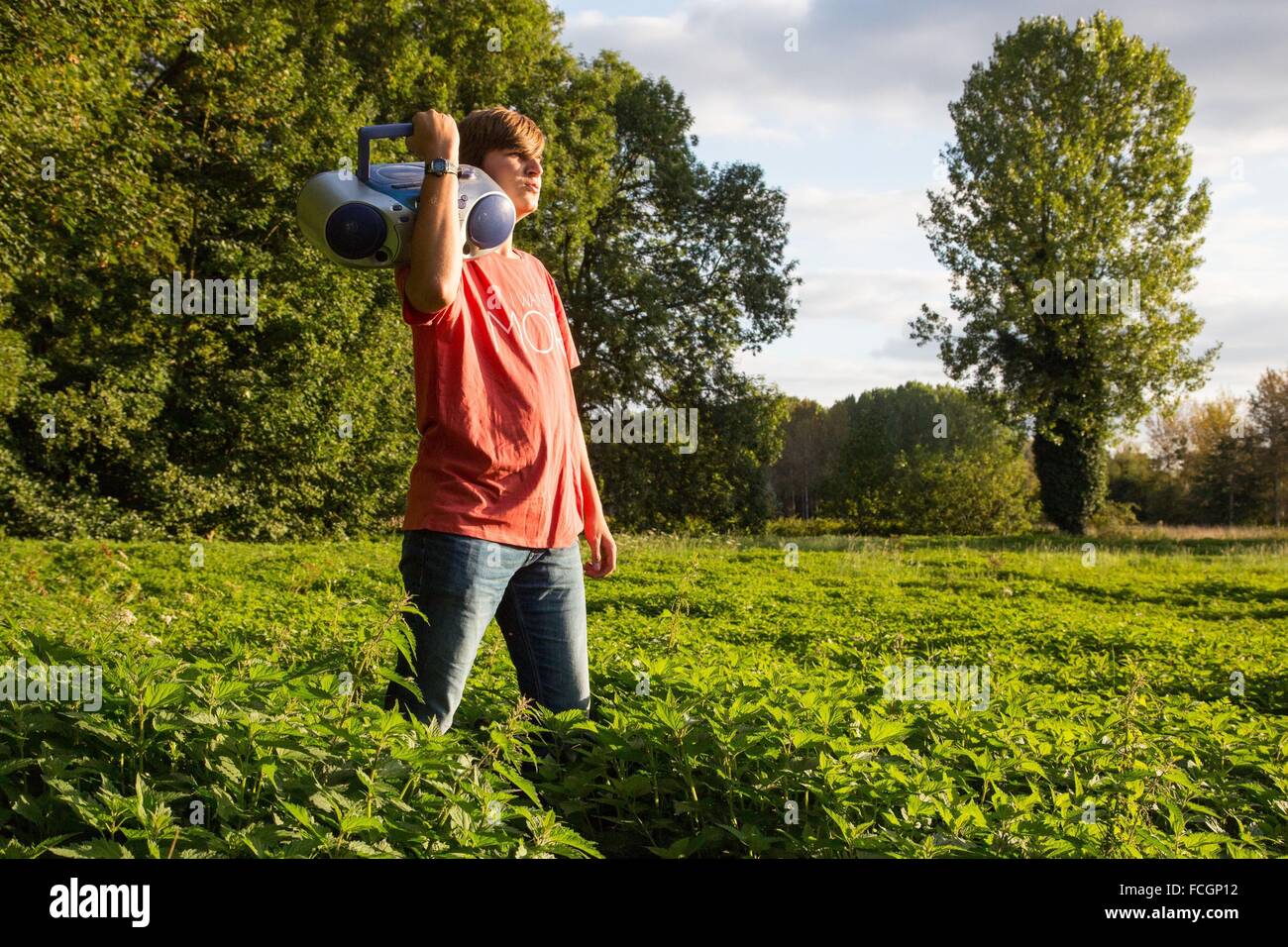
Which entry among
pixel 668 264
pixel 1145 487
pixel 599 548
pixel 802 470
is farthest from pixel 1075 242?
pixel 802 470

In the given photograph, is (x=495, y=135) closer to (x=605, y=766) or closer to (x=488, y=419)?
(x=488, y=419)

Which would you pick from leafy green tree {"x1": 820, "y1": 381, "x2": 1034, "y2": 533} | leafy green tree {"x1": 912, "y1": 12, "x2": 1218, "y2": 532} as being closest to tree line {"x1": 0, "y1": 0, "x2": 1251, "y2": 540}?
leafy green tree {"x1": 912, "y1": 12, "x2": 1218, "y2": 532}

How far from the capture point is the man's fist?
2.78 metres

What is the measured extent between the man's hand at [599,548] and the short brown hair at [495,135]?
4.18 feet

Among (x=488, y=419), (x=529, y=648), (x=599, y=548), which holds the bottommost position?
(x=529, y=648)

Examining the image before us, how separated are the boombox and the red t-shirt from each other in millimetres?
130

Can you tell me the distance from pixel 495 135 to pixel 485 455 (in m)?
1.08

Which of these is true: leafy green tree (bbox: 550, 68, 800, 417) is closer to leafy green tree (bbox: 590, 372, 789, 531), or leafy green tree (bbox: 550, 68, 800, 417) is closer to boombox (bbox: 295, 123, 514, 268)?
leafy green tree (bbox: 590, 372, 789, 531)

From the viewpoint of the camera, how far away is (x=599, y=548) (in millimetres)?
3562

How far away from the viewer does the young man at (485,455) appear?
2826 millimetres

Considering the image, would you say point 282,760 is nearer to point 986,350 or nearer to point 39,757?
point 39,757

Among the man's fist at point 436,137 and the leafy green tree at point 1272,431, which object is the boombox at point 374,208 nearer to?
the man's fist at point 436,137
